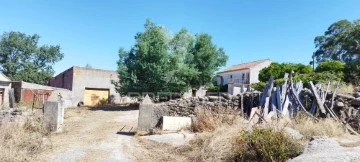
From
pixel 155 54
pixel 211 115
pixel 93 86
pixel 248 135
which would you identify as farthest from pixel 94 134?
pixel 93 86

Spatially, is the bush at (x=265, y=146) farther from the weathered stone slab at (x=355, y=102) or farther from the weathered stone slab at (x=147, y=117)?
the weathered stone slab at (x=355, y=102)

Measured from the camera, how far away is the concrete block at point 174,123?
11.6m

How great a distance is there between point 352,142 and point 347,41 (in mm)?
34839

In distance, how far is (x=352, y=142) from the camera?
7391 millimetres

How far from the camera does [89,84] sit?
32344 mm

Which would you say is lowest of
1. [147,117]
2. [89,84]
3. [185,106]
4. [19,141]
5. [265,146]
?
[19,141]

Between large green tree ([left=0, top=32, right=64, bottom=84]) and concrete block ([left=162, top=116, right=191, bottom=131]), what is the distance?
119 ft

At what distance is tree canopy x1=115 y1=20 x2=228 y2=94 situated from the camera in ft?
78.2

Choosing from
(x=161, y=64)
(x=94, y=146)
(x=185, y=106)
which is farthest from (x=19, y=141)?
(x=161, y=64)

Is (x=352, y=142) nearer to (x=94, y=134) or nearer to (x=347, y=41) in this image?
(x=94, y=134)

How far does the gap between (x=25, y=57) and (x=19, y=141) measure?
39994 millimetres

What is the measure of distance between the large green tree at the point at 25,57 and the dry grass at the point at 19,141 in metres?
34.7

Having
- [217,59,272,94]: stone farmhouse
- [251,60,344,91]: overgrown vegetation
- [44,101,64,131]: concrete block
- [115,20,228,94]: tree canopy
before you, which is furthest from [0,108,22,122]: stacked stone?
[217,59,272,94]: stone farmhouse

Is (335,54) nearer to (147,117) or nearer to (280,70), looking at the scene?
(280,70)
